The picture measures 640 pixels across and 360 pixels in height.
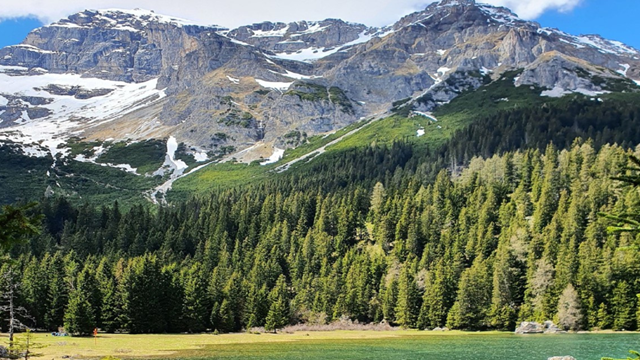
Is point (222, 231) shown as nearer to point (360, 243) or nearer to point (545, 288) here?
point (360, 243)

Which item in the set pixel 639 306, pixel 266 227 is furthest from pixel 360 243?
pixel 639 306

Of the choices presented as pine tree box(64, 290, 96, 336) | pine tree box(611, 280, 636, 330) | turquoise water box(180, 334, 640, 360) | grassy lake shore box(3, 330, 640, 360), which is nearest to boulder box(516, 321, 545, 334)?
grassy lake shore box(3, 330, 640, 360)

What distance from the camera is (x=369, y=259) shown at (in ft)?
484

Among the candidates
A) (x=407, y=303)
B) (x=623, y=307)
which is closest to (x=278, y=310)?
(x=407, y=303)

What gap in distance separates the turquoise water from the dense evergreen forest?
53.5 ft

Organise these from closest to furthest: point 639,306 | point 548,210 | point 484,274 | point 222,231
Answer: point 639,306, point 484,274, point 548,210, point 222,231

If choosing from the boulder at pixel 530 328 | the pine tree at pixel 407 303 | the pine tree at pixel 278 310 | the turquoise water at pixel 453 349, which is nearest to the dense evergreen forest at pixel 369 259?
the pine tree at pixel 407 303

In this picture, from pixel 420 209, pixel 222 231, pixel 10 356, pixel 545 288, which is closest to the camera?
pixel 10 356

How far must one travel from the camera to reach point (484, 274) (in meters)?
124

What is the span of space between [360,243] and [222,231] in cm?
4325

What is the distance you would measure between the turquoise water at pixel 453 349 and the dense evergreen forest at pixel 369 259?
1630 centimetres

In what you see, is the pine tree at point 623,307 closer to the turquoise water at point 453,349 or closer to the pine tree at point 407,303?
the turquoise water at point 453,349

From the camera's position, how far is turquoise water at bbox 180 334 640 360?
6706 cm

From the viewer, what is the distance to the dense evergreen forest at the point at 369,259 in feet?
356
